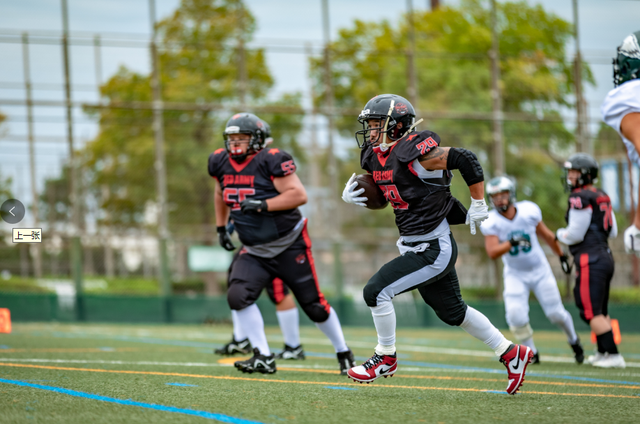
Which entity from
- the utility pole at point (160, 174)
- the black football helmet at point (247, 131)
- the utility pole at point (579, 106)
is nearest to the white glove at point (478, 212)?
the black football helmet at point (247, 131)

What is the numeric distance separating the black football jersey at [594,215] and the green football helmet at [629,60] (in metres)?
2.85

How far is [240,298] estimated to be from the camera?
20.2ft

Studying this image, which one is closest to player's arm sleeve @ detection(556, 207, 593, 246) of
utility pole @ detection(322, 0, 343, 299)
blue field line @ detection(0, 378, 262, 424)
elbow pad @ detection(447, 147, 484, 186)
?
elbow pad @ detection(447, 147, 484, 186)

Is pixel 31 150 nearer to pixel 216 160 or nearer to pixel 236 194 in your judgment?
pixel 216 160

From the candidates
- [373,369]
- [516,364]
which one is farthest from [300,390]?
[516,364]

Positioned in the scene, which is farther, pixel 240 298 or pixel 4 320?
pixel 4 320

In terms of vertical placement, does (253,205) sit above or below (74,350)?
above

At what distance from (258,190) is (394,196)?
1692 mm

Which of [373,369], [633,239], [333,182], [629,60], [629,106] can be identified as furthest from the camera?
[333,182]

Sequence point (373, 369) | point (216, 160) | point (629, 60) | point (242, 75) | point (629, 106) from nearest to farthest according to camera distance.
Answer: point (629, 106), point (629, 60), point (373, 369), point (216, 160), point (242, 75)

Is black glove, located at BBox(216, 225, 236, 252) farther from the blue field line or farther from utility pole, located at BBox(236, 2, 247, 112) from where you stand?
utility pole, located at BBox(236, 2, 247, 112)

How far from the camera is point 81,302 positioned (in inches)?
653

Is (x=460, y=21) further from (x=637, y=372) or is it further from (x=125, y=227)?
(x=637, y=372)

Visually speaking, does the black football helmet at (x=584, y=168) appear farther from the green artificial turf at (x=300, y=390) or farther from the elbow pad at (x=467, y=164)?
the elbow pad at (x=467, y=164)
